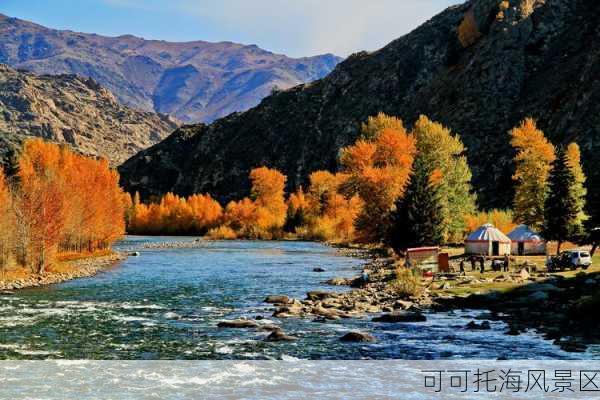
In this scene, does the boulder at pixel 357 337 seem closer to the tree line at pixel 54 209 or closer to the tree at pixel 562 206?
the tree line at pixel 54 209

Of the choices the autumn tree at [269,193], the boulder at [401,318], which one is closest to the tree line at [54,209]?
the boulder at [401,318]

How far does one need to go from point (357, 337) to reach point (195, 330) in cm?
808

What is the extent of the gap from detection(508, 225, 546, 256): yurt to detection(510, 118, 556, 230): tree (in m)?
3.05

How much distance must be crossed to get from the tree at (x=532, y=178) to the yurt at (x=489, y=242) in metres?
6.21

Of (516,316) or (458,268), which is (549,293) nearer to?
(516,316)

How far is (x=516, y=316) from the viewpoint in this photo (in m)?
34.2

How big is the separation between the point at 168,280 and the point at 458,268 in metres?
25.0

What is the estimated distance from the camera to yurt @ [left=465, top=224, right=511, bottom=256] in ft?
210

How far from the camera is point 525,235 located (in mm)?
65875

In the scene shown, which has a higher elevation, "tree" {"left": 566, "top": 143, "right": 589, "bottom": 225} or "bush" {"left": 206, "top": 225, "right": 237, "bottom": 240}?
"tree" {"left": 566, "top": 143, "right": 589, "bottom": 225}

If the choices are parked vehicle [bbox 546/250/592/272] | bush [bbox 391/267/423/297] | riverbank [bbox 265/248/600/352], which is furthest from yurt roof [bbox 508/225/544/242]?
bush [bbox 391/267/423/297]

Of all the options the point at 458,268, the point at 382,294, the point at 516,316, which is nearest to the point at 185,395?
the point at 516,316

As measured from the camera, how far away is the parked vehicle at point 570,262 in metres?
50.5

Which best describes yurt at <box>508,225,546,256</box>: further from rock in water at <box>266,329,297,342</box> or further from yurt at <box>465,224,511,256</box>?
rock in water at <box>266,329,297,342</box>
